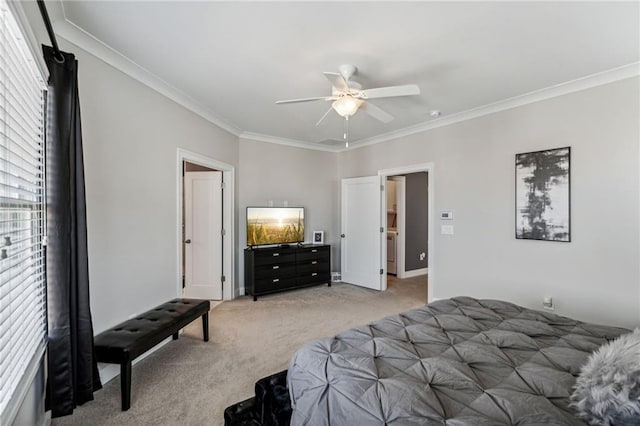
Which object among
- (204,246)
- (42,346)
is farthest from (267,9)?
(204,246)

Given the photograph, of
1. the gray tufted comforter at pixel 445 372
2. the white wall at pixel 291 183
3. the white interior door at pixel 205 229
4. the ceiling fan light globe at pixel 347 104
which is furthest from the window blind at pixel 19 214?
the white wall at pixel 291 183

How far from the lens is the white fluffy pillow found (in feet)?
3.12

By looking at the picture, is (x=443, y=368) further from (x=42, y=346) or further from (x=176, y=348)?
(x=176, y=348)

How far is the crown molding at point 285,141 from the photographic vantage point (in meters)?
4.92

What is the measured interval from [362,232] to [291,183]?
1557 mm

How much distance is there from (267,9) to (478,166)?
3.14m

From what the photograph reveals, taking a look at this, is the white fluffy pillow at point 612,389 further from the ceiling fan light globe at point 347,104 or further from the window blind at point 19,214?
the ceiling fan light globe at point 347,104

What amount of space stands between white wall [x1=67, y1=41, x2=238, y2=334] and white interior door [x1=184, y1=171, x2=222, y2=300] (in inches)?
44.7

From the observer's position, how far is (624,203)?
2793mm

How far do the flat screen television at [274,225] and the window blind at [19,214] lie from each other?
304cm

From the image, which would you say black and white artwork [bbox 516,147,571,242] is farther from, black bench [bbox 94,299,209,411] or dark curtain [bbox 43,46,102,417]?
dark curtain [bbox 43,46,102,417]

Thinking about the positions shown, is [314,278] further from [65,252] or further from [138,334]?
[65,252]

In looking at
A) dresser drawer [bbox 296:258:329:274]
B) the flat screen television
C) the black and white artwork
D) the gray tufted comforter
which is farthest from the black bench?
the black and white artwork

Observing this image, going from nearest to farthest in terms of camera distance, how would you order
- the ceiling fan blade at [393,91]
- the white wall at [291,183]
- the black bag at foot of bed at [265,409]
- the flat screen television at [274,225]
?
the black bag at foot of bed at [265,409]
the ceiling fan blade at [393,91]
the flat screen television at [274,225]
the white wall at [291,183]
